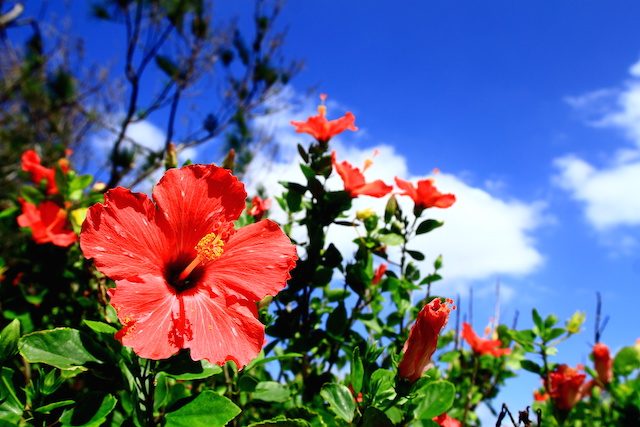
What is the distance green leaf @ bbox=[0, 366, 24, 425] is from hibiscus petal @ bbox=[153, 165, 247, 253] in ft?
0.90

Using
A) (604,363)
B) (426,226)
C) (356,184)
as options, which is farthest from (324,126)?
(604,363)

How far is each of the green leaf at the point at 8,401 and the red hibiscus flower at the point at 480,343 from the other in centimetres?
137

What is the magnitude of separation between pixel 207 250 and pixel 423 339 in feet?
1.11

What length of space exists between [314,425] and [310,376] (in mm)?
423

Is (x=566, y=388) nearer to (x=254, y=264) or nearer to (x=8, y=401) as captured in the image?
(x=254, y=264)

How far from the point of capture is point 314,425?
790mm

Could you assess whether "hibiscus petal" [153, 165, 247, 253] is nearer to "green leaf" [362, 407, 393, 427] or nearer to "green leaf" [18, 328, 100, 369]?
"green leaf" [18, 328, 100, 369]

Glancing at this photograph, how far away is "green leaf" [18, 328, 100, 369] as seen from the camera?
→ 2.34ft

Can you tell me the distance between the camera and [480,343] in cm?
174

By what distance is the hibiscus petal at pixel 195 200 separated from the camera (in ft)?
2.49

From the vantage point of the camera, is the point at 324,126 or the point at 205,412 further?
the point at 324,126

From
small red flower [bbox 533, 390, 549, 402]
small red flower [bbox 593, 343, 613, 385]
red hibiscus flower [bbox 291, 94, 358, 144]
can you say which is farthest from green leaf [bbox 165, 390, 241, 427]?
small red flower [bbox 533, 390, 549, 402]

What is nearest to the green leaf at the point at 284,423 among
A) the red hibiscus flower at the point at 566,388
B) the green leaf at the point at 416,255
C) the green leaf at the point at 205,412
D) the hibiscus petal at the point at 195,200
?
the green leaf at the point at 205,412

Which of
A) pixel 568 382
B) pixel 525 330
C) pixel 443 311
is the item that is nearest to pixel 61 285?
pixel 443 311
